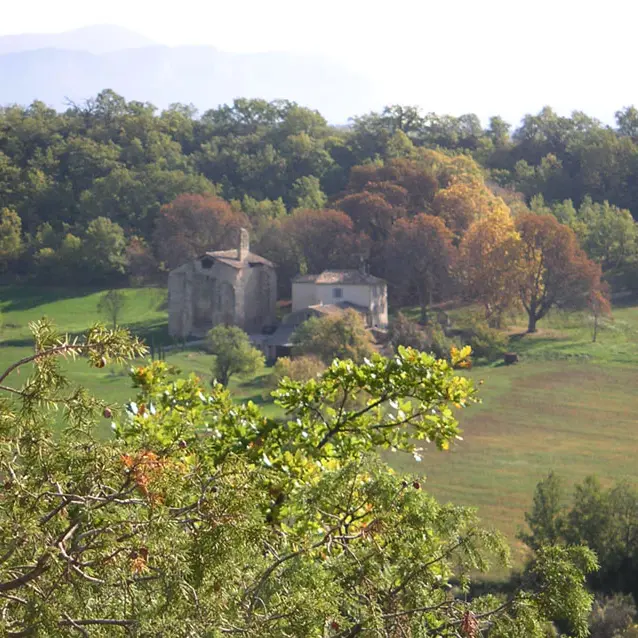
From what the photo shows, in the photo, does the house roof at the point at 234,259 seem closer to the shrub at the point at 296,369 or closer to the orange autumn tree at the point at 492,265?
the orange autumn tree at the point at 492,265

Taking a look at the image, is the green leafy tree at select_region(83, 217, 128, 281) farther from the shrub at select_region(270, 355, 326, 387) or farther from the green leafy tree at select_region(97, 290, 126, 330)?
the shrub at select_region(270, 355, 326, 387)

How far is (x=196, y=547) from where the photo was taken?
3.97 m

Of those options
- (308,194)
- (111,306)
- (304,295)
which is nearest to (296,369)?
(304,295)

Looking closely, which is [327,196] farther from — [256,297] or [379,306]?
[379,306]

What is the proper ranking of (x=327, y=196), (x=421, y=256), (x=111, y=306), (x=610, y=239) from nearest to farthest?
(x=111, y=306)
(x=421, y=256)
(x=610, y=239)
(x=327, y=196)

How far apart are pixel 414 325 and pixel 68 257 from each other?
2605 centimetres

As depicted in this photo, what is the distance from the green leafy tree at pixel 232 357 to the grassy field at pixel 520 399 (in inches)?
25.4

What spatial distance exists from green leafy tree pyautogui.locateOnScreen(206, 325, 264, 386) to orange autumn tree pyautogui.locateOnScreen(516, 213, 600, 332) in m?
17.5

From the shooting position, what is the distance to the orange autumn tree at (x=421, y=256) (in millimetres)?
54438

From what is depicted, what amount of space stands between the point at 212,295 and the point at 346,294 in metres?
6.98

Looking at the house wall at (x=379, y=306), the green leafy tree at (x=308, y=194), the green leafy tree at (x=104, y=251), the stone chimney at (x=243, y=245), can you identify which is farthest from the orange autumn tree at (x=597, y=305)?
the green leafy tree at (x=104, y=251)

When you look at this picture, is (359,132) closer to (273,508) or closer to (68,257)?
(68,257)

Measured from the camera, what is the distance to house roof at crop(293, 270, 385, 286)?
4884cm

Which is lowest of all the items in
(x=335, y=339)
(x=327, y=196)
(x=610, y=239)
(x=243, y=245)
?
(x=335, y=339)
